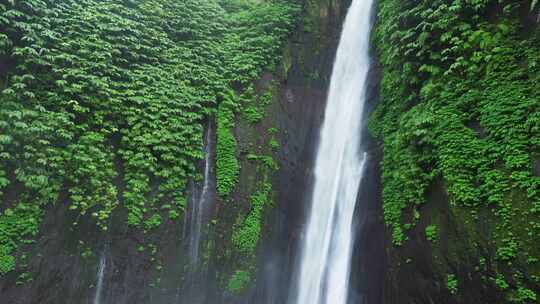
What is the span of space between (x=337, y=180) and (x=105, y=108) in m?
6.59

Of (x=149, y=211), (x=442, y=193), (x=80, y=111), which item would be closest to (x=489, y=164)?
(x=442, y=193)

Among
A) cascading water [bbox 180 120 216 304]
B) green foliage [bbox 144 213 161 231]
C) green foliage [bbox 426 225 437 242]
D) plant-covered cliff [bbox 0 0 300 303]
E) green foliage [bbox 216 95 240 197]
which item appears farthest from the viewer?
green foliage [bbox 216 95 240 197]

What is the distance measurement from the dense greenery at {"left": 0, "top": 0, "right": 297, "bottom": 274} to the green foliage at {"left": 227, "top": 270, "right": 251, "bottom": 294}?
7.22 feet

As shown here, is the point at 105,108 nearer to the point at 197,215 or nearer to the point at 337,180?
the point at 197,215

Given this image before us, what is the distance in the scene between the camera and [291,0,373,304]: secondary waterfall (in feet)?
28.7

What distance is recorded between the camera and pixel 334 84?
12117 millimetres

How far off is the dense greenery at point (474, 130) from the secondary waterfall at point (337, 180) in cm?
152

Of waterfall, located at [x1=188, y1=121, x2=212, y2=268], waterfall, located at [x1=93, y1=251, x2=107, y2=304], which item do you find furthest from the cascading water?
waterfall, located at [x1=93, y1=251, x2=107, y2=304]

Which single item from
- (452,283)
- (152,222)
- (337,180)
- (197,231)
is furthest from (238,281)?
(452,283)

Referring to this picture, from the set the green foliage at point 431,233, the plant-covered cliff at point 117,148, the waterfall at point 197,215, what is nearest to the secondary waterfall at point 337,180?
the plant-covered cliff at point 117,148

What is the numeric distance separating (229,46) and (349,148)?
553 cm

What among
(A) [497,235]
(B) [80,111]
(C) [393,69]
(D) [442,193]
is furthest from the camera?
(C) [393,69]

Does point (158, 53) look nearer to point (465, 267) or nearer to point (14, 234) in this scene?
point (14, 234)

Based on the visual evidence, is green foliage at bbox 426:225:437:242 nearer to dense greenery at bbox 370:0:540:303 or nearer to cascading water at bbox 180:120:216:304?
dense greenery at bbox 370:0:540:303
